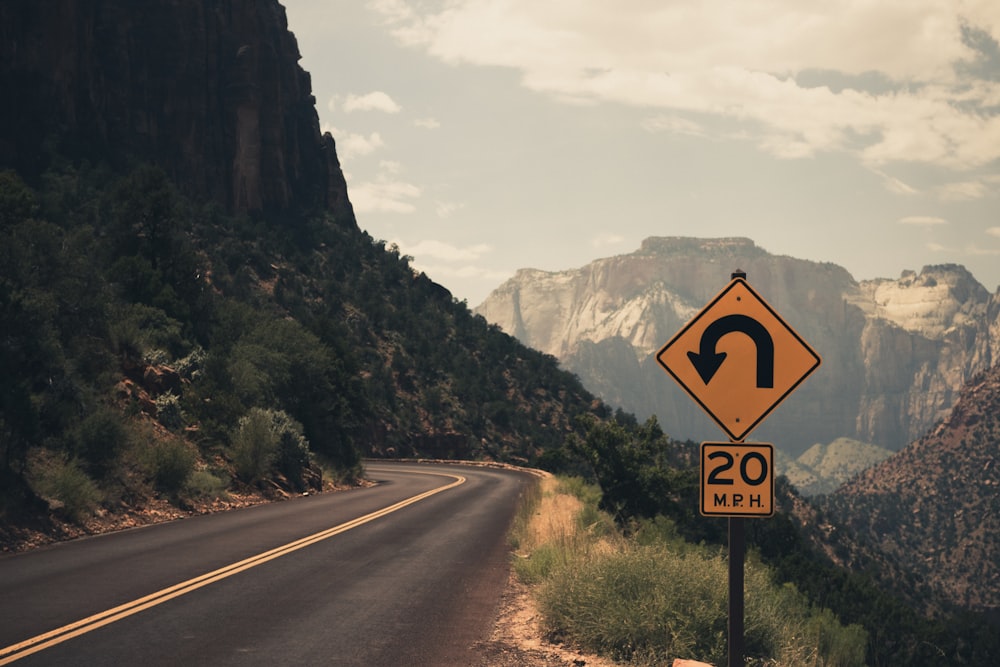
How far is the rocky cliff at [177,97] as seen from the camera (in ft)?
244

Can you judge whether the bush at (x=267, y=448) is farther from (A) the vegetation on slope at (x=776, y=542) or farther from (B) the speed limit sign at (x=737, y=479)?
(B) the speed limit sign at (x=737, y=479)

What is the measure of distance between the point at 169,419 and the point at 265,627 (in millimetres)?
18108

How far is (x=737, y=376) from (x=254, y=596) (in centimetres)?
731

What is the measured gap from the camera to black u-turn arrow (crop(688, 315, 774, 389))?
6.46m

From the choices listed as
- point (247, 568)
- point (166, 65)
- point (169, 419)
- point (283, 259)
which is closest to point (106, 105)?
point (166, 65)

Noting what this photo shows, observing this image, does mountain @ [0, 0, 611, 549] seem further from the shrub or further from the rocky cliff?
the rocky cliff

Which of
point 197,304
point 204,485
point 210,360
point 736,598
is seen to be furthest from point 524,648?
point 197,304

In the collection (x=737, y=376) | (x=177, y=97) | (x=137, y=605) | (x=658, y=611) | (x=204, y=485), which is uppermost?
(x=177, y=97)

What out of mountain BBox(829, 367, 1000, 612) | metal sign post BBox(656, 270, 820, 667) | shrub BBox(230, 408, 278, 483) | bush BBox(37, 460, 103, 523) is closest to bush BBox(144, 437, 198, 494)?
bush BBox(37, 460, 103, 523)

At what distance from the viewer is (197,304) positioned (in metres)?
41.2

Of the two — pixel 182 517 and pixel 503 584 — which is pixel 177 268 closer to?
pixel 182 517

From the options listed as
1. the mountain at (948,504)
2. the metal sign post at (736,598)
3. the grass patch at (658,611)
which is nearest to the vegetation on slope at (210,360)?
the grass patch at (658,611)

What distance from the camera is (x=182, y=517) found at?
20.5m

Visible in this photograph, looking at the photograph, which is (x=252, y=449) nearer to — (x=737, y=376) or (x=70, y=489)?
(x=70, y=489)
